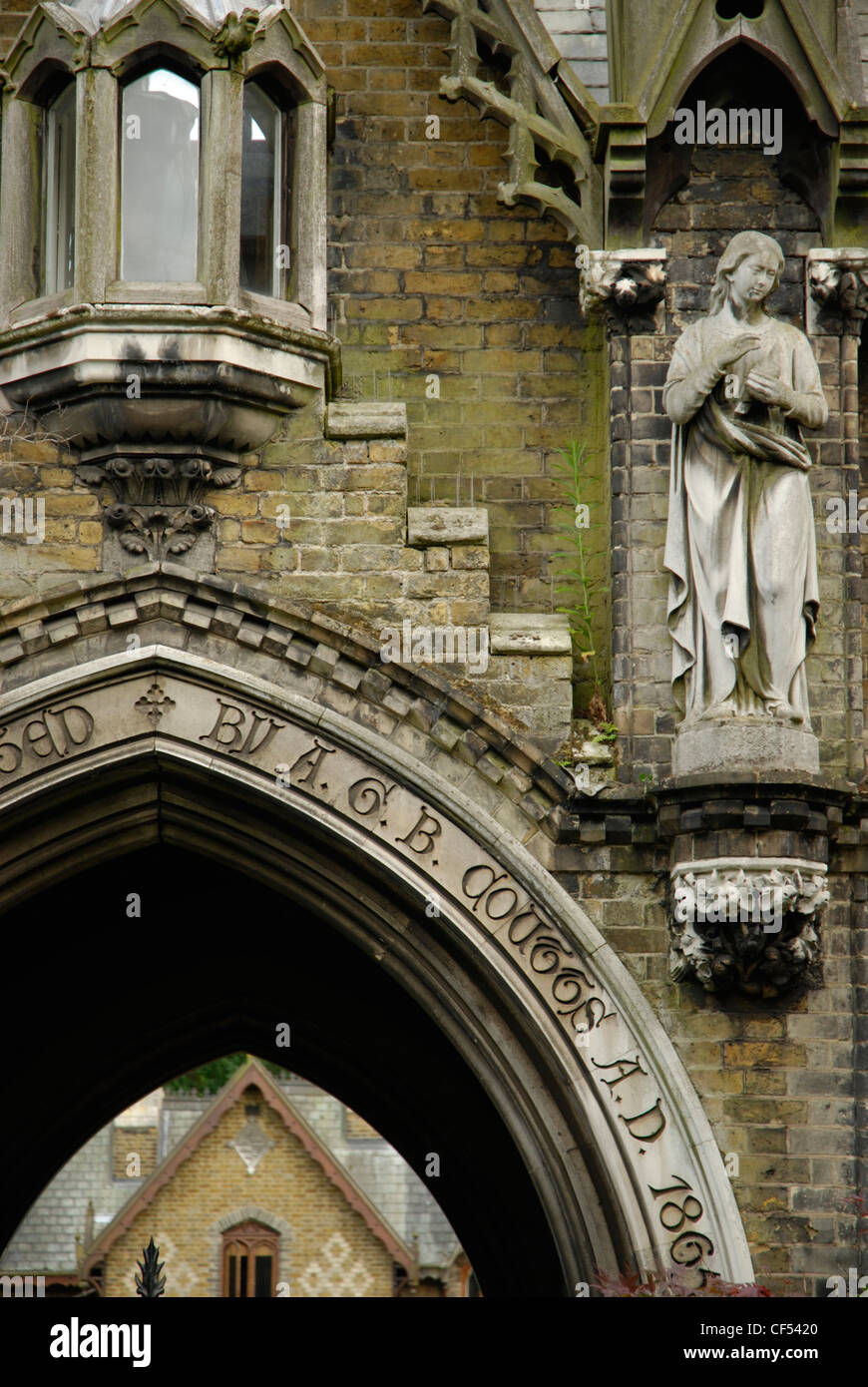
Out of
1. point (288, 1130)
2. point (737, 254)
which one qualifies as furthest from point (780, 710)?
point (288, 1130)

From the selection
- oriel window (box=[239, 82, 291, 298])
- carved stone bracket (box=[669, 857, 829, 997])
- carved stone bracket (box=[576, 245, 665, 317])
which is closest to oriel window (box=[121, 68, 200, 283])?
oriel window (box=[239, 82, 291, 298])

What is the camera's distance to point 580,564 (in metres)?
11.2

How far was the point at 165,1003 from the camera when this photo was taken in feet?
44.6

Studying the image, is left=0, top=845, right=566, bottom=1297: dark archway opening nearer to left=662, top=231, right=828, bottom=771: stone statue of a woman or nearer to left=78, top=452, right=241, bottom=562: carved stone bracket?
left=78, top=452, right=241, bottom=562: carved stone bracket

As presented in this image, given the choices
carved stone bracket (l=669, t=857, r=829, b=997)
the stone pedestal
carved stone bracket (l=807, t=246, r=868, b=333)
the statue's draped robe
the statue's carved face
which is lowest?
carved stone bracket (l=669, t=857, r=829, b=997)

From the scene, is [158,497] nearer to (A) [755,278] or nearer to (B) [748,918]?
(A) [755,278]

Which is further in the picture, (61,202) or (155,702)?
(61,202)

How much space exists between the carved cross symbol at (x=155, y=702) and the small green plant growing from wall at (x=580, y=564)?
1937mm

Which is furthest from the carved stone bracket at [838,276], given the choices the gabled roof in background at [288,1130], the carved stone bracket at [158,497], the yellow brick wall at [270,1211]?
the yellow brick wall at [270,1211]

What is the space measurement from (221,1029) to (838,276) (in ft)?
19.5

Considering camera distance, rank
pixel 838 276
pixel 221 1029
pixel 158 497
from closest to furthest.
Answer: pixel 158 497, pixel 838 276, pixel 221 1029

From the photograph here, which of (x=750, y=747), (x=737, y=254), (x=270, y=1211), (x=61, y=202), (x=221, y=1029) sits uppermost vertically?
(x=61, y=202)

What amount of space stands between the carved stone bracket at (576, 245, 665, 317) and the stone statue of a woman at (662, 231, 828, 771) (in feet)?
1.10

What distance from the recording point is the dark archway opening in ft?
41.5
